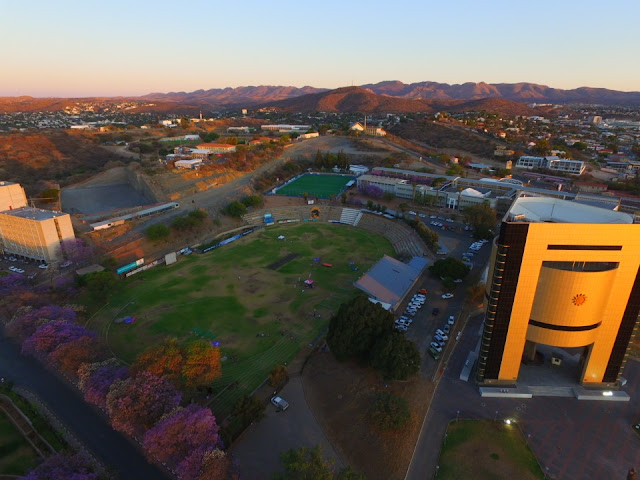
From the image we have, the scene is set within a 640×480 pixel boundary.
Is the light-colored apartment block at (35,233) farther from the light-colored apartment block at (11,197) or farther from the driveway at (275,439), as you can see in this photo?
the driveway at (275,439)

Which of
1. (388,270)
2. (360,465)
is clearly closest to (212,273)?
(388,270)

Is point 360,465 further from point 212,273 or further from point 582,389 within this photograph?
point 212,273

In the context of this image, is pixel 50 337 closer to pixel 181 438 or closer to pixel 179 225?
pixel 181 438

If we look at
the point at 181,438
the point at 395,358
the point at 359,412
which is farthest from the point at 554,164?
the point at 181,438

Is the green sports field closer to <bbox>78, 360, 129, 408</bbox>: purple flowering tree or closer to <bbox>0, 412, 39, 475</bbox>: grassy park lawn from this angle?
<bbox>78, 360, 129, 408</bbox>: purple flowering tree

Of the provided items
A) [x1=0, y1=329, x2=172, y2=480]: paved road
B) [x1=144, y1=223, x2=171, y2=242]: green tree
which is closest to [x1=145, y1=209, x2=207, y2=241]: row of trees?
[x1=144, y1=223, x2=171, y2=242]: green tree

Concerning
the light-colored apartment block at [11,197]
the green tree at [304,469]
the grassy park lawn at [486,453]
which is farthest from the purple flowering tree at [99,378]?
the light-colored apartment block at [11,197]
